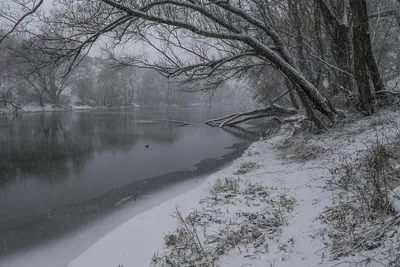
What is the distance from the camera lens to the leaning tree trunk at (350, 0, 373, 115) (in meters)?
6.93

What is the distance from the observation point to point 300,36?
1005 centimetres

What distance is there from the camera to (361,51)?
7.25 meters

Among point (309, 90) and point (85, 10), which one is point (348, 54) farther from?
point (85, 10)

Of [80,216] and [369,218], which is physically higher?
[369,218]

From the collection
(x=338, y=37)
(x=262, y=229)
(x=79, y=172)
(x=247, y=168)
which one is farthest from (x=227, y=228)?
(x=338, y=37)

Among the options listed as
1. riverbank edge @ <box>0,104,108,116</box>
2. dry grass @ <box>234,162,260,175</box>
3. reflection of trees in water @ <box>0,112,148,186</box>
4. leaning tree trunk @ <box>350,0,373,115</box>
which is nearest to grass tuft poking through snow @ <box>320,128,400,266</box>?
dry grass @ <box>234,162,260,175</box>

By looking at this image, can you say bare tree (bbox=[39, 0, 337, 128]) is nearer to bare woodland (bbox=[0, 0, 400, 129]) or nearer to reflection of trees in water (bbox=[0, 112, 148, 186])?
bare woodland (bbox=[0, 0, 400, 129])

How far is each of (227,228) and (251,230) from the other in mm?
362

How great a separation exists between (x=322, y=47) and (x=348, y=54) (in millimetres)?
1607

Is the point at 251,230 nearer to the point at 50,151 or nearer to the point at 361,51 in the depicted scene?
the point at 361,51

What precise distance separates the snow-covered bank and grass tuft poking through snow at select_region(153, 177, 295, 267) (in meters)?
0.01

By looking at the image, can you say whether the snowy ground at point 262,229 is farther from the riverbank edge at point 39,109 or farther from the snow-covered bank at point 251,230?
the riverbank edge at point 39,109

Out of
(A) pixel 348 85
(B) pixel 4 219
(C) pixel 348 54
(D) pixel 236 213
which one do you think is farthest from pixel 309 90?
(B) pixel 4 219

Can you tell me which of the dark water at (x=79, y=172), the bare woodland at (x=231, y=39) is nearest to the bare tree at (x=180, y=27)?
the bare woodland at (x=231, y=39)
